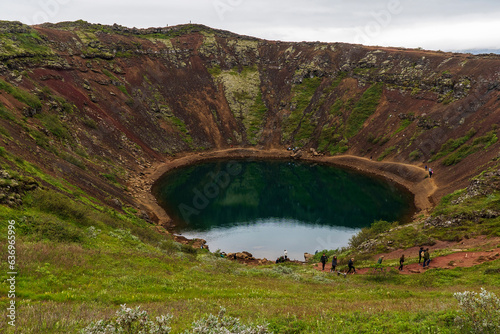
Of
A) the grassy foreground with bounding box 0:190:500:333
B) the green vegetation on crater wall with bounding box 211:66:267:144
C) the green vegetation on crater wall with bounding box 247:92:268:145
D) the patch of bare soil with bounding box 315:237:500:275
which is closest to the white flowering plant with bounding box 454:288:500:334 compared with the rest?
the grassy foreground with bounding box 0:190:500:333

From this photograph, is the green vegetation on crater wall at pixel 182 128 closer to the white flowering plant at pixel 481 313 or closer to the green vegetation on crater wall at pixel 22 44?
the green vegetation on crater wall at pixel 22 44

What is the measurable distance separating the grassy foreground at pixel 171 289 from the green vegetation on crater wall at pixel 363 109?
216 ft

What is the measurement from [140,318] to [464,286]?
20208 mm

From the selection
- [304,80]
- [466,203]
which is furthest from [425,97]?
[466,203]

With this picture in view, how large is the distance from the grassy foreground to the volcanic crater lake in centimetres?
2086

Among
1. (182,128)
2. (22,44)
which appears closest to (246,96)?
(182,128)

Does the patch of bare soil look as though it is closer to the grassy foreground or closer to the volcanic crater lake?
the grassy foreground

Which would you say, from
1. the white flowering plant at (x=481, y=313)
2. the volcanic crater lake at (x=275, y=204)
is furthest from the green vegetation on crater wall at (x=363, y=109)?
the white flowering plant at (x=481, y=313)

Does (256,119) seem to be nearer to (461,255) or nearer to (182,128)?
(182,128)

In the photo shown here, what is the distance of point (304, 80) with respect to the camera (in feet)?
339

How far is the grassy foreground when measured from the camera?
10.9 m

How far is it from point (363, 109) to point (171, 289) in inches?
3264

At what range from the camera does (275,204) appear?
62812mm

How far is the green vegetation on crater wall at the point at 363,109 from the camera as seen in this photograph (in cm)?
8638
